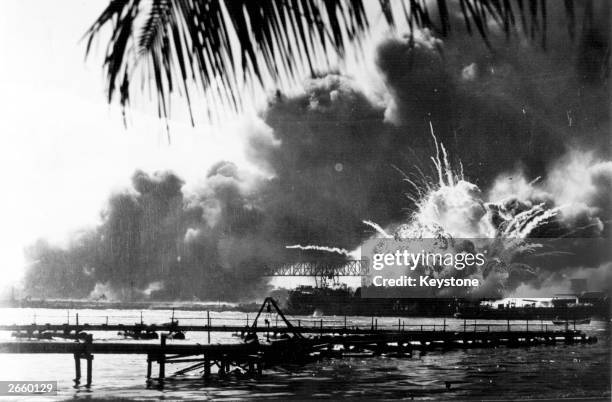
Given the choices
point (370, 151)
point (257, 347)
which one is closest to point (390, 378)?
point (257, 347)

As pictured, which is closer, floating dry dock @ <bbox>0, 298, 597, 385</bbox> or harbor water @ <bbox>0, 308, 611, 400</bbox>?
harbor water @ <bbox>0, 308, 611, 400</bbox>

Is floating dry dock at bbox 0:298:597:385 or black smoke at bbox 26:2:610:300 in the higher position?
black smoke at bbox 26:2:610:300

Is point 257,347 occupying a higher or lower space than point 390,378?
higher

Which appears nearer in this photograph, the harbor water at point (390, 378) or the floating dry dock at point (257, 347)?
the harbor water at point (390, 378)

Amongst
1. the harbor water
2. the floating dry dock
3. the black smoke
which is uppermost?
the black smoke

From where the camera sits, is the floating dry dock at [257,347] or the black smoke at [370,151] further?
the floating dry dock at [257,347]

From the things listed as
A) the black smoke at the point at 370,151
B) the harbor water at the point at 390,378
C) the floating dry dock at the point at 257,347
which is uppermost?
the black smoke at the point at 370,151

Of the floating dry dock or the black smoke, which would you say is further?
the floating dry dock

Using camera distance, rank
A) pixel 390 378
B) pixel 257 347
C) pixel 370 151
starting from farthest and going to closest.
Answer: pixel 257 347
pixel 390 378
pixel 370 151

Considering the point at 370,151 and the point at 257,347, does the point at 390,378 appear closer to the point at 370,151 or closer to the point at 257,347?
the point at 257,347

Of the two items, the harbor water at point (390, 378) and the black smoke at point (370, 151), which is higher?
the black smoke at point (370, 151)

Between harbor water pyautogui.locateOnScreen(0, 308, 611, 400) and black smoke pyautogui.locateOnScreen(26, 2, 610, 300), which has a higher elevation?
black smoke pyautogui.locateOnScreen(26, 2, 610, 300)
